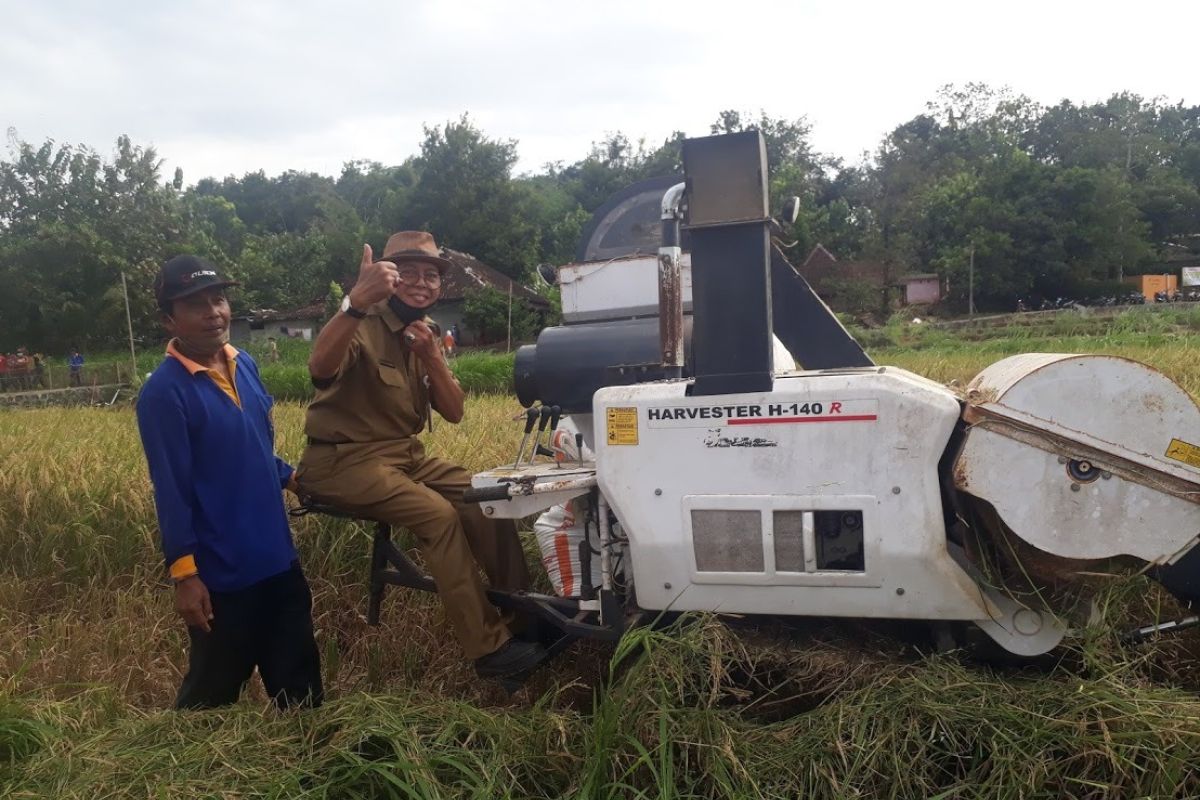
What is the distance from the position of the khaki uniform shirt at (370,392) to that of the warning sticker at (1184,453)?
8.10 feet

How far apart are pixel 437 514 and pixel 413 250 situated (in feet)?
3.28

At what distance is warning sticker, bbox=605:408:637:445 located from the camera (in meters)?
2.64

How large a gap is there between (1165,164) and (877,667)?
51.5 m

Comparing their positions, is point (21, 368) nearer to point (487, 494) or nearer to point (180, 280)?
point (180, 280)

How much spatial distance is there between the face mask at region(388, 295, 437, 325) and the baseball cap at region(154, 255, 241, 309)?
2.02 feet

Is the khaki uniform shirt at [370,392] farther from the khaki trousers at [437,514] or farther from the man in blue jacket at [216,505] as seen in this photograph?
the man in blue jacket at [216,505]

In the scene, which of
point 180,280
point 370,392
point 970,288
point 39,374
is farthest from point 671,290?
point 970,288

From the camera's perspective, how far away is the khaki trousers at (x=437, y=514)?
2969 mm

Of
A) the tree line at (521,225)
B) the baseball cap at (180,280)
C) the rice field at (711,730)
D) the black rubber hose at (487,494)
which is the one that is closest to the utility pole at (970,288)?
the tree line at (521,225)

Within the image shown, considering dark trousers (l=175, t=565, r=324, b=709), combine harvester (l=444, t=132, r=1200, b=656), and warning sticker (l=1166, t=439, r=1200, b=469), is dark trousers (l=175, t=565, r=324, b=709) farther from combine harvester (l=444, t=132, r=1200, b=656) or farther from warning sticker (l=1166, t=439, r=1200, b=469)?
warning sticker (l=1166, t=439, r=1200, b=469)

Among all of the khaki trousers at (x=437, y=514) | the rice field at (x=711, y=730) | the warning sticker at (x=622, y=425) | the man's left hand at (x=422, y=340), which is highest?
the man's left hand at (x=422, y=340)

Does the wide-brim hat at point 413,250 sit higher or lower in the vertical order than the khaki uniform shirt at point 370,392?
higher

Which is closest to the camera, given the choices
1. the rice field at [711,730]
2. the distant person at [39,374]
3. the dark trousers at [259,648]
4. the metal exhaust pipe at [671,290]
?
the rice field at [711,730]

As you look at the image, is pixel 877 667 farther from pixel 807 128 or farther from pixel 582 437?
pixel 807 128
